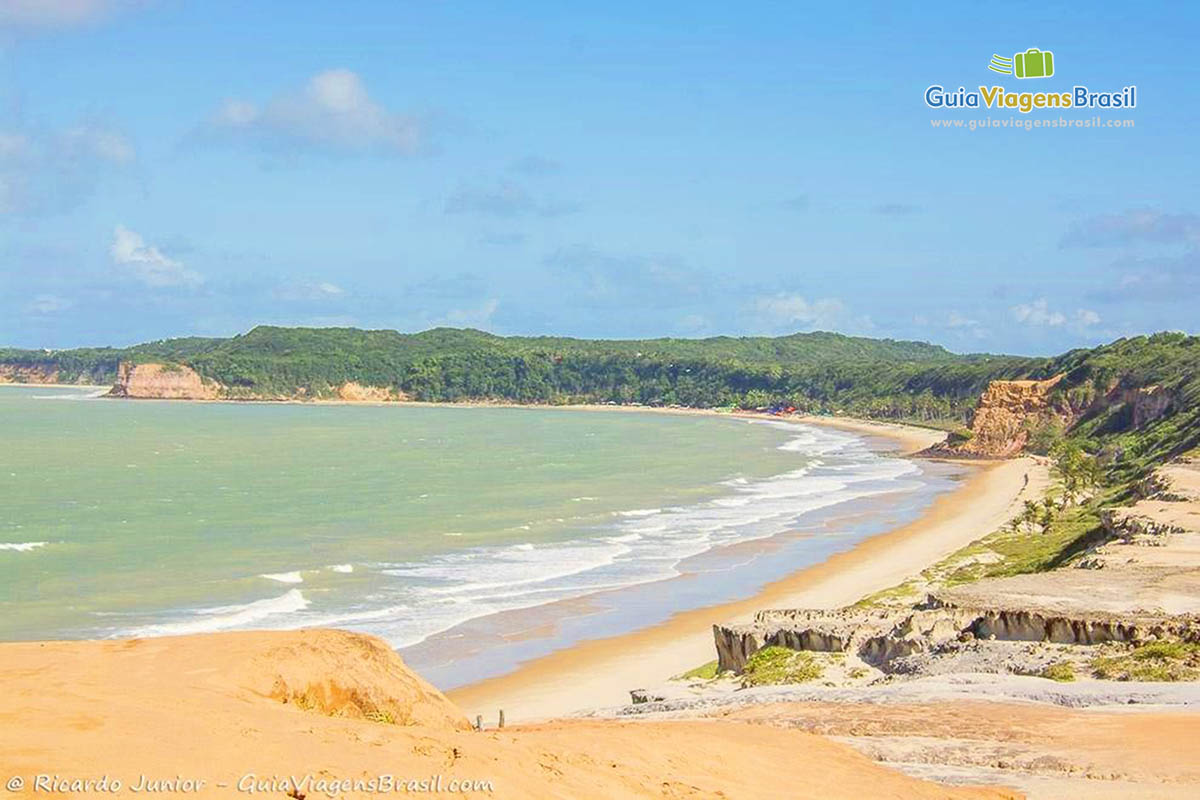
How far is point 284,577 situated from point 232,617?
6978 mm

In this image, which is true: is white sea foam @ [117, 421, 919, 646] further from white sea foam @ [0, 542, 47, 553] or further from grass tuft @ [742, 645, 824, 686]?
white sea foam @ [0, 542, 47, 553]

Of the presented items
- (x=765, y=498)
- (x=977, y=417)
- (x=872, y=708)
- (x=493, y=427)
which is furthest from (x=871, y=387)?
(x=872, y=708)

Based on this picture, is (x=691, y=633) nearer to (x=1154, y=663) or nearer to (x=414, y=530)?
(x=1154, y=663)

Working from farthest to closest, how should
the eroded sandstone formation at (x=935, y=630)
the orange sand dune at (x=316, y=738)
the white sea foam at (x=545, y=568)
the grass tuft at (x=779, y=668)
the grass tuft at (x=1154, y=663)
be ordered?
the white sea foam at (x=545, y=568) < the grass tuft at (x=779, y=668) < the eroded sandstone formation at (x=935, y=630) < the grass tuft at (x=1154, y=663) < the orange sand dune at (x=316, y=738)

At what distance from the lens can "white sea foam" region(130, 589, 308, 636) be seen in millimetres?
31656

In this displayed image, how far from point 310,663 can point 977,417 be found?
9678 cm

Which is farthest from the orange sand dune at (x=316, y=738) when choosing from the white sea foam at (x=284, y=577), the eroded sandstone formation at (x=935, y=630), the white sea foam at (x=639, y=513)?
the white sea foam at (x=639, y=513)

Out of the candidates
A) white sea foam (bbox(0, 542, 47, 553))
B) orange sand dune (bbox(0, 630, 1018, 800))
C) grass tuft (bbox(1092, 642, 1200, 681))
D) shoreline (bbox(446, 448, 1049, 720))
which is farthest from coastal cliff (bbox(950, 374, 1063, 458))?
orange sand dune (bbox(0, 630, 1018, 800))

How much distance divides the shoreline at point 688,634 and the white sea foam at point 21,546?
23571 mm

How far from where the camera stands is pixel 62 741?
9.74 meters

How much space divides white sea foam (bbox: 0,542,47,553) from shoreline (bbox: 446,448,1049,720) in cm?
2357

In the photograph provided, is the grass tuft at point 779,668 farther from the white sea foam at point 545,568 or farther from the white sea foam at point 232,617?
the white sea foam at point 232,617

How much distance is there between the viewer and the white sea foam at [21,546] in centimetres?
4525

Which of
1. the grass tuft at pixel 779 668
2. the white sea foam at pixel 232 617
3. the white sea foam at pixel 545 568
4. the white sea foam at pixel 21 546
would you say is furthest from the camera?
the white sea foam at pixel 21 546
